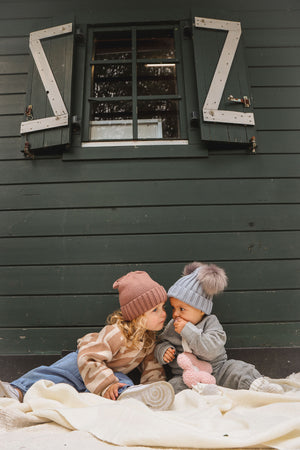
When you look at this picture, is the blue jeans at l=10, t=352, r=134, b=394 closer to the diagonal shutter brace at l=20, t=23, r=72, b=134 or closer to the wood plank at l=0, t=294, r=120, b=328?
the wood plank at l=0, t=294, r=120, b=328

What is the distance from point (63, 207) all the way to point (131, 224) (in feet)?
1.83

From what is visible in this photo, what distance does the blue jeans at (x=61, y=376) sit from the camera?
1765mm

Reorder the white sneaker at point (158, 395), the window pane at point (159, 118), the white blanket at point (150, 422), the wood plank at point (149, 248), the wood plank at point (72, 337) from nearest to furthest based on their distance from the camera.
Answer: the white blanket at point (150, 422)
the white sneaker at point (158, 395)
the wood plank at point (72, 337)
the wood plank at point (149, 248)
the window pane at point (159, 118)

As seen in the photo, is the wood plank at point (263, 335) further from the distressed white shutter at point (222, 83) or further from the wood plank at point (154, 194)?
the distressed white shutter at point (222, 83)

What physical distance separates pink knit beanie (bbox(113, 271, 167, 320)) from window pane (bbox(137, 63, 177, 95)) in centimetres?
178

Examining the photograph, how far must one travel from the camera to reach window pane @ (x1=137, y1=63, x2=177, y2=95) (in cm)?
288

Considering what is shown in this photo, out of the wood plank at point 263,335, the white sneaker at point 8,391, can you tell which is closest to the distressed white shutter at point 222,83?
the wood plank at point 263,335

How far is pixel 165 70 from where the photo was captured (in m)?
2.94

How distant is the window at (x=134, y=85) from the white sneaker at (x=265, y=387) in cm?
184

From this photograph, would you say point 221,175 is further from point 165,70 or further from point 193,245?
point 165,70

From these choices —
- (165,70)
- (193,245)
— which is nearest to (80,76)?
(165,70)

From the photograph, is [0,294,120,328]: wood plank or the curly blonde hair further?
[0,294,120,328]: wood plank

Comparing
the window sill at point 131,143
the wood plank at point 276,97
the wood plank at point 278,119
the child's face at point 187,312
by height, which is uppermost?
the wood plank at point 276,97

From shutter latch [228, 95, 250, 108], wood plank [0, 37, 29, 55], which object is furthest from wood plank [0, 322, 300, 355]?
wood plank [0, 37, 29, 55]
